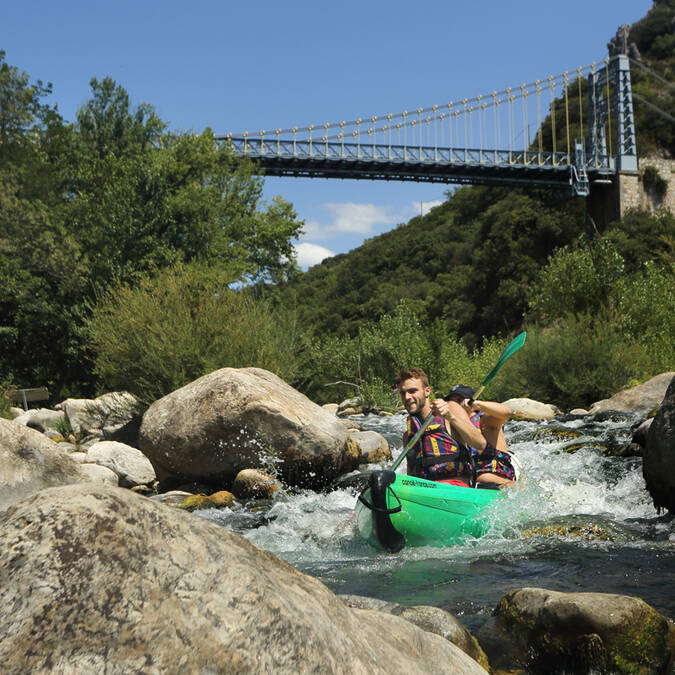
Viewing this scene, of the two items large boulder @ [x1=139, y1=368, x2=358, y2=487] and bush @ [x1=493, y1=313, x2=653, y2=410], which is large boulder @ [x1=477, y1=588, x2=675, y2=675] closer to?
large boulder @ [x1=139, y1=368, x2=358, y2=487]

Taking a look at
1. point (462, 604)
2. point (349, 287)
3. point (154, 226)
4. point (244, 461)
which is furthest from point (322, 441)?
point (349, 287)

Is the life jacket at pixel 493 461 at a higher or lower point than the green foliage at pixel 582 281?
lower

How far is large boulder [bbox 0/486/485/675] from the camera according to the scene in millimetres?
1327

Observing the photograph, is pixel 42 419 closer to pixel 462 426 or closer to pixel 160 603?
pixel 462 426

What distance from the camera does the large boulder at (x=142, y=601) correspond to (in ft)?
4.35

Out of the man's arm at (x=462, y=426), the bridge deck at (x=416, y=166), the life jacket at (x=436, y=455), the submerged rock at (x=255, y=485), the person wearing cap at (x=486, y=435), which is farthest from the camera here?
the bridge deck at (x=416, y=166)

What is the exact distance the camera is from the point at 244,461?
7.71m

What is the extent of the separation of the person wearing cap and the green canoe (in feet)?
0.71

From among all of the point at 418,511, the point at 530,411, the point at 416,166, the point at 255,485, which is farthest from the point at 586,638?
the point at 416,166

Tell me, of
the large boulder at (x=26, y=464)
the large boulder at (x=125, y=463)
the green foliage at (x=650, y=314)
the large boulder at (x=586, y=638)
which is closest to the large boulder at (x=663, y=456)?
the large boulder at (x=586, y=638)

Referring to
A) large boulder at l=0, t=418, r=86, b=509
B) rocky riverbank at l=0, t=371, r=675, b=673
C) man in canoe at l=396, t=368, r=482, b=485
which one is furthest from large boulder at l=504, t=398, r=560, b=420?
rocky riverbank at l=0, t=371, r=675, b=673

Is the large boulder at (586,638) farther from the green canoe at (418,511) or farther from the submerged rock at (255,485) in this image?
the submerged rock at (255,485)

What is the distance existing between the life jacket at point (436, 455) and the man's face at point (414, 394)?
2.8 inches

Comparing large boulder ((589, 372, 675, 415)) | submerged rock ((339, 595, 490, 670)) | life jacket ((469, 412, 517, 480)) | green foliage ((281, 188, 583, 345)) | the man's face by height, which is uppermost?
green foliage ((281, 188, 583, 345))
